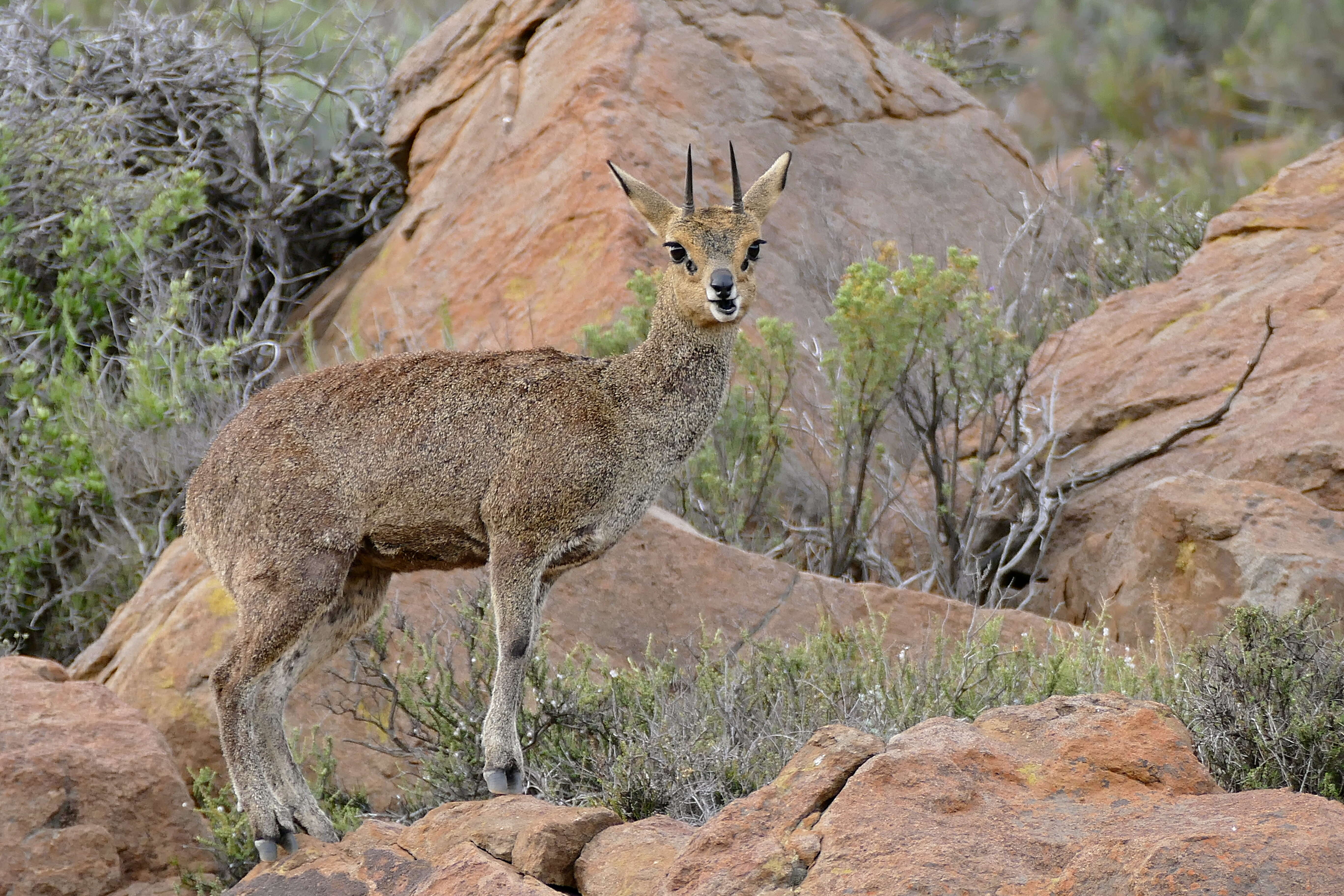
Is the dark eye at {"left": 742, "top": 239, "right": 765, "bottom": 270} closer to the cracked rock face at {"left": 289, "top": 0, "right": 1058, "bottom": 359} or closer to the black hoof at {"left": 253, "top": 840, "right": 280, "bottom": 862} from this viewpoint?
the black hoof at {"left": 253, "top": 840, "right": 280, "bottom": 862}

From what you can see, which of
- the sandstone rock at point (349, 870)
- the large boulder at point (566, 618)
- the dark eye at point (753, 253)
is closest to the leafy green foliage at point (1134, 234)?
the large boulder at point (566, 618)

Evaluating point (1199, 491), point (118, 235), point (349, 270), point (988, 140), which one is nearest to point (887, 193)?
point (988, 140)

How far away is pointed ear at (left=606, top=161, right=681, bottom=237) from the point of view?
6.87 metres

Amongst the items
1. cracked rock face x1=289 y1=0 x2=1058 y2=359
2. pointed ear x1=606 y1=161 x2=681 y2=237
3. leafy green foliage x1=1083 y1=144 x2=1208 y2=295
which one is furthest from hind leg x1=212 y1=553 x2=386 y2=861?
leafy green foliage x1=1083 y1=144 x2=1208 y2=295

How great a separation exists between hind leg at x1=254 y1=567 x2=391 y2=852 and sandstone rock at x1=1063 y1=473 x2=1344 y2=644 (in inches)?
161

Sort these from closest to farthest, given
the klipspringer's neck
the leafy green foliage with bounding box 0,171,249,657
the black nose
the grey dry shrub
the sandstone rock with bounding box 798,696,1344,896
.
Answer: the sandstone rock with bounding box 798,696,1344,896 → the black nose → the klipspringer's neck → the leafy green foliage with bounding box 0,171,249,657 → the grey dry shrub

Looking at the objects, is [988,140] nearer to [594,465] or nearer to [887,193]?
[887,193]

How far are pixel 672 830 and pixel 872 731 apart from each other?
1.37m

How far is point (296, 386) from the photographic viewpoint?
6.79 m

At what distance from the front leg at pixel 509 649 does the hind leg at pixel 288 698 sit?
73cm

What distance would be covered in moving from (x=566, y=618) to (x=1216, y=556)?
11.8 ft

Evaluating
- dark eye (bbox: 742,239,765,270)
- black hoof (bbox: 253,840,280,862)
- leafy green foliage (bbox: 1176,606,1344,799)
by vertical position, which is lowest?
black hoof (bbox: 253,840,280,862)

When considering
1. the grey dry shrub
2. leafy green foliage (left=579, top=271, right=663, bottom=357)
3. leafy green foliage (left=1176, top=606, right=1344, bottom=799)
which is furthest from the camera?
the grey dry shrub

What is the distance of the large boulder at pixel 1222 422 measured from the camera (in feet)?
27.6
